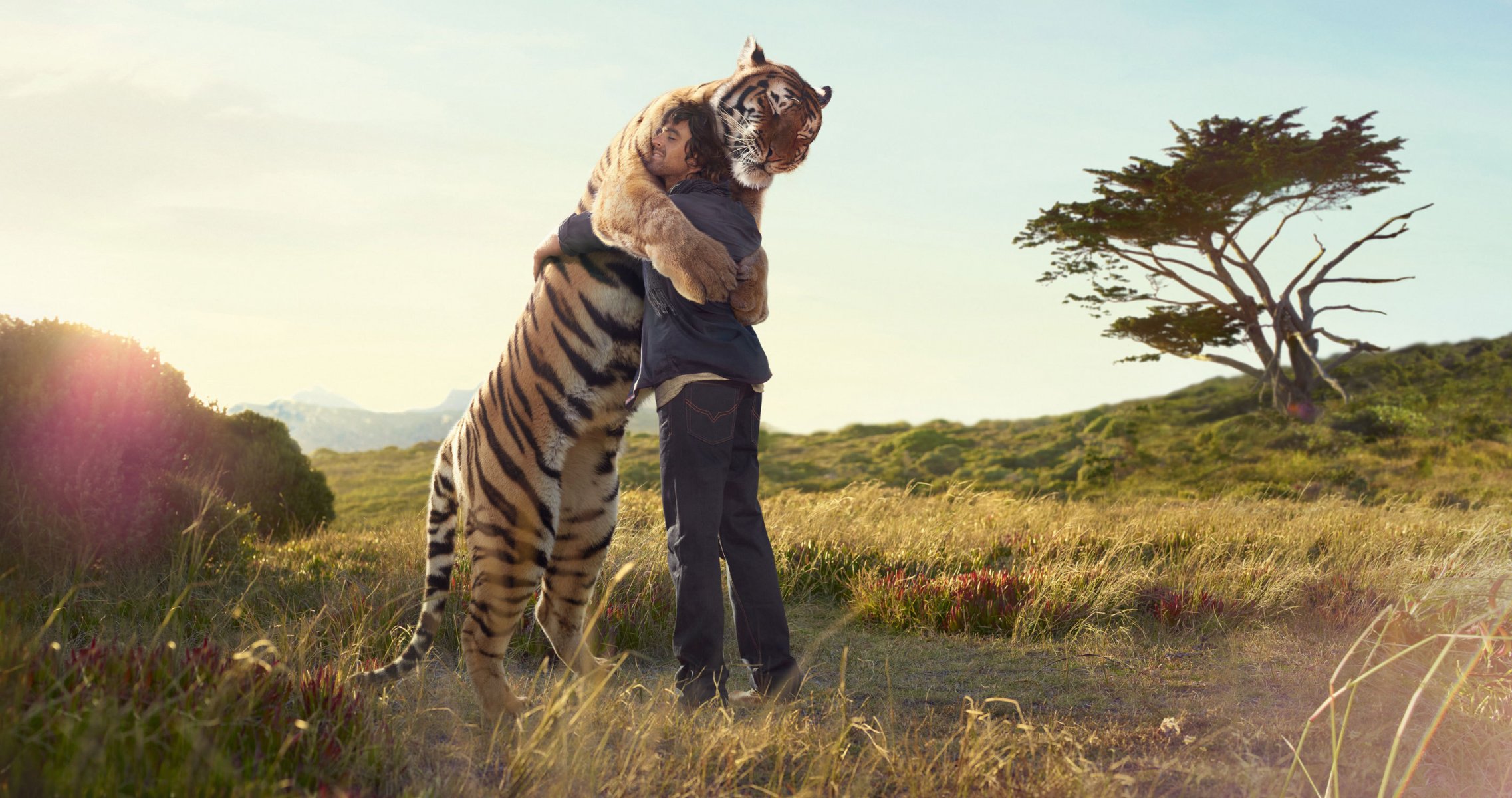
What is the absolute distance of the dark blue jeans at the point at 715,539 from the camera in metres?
3.54

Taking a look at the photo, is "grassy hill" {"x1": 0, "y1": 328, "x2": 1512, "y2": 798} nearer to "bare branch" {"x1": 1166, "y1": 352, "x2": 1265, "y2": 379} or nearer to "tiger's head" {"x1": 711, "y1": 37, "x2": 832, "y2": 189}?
"tiger's head" {"x1": 711, "y1": 37, "x2": 832, "y2": 189}

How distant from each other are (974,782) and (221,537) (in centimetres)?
589

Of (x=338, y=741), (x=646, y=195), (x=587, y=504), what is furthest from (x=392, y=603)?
(x=646, y=195)

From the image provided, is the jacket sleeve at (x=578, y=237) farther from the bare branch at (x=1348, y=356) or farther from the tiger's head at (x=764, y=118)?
the bare branch at (x=1348, y=356)

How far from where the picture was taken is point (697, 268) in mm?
3283

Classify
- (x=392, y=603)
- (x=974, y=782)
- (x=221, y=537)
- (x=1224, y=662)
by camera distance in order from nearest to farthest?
(x=974, y=782), (x=1224, y=662), (x=392, y=603), (x=221, y=537)

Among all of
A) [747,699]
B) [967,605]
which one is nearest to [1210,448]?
[967,605]

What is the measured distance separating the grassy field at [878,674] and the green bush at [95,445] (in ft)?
1.15

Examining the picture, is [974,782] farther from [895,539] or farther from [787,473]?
[787,473]

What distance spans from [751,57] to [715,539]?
74.9 inches

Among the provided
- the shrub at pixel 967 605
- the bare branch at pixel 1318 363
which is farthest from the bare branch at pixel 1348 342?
the shrub at pixel 967 605

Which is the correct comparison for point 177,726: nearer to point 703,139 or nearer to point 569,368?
point 569,368

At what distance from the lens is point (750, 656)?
3.86m

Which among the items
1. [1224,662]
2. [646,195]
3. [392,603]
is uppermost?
[646,195]
